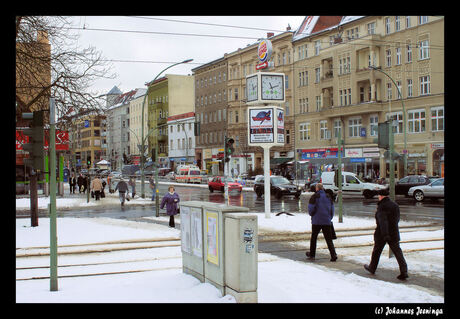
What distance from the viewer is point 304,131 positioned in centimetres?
6262

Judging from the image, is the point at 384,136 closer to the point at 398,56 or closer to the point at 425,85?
the point at 425,85

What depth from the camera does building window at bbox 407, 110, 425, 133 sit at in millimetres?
46844

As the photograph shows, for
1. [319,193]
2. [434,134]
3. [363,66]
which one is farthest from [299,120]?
[319,193]

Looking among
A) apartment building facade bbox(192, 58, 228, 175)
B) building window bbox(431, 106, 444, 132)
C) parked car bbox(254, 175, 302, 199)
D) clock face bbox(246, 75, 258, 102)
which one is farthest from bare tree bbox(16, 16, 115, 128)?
apartment building facade bbox(192, 58, 228, 175)

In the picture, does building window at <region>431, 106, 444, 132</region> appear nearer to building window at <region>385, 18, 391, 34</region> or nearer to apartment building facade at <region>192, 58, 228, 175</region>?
building window at <region>385, 18, 391, 34</region>

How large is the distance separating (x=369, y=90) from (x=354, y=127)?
416 cm

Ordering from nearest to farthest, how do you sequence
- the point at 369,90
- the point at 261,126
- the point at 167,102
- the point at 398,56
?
the point at 261,126
the point at 398,56
the point at 369,90
the point at 167,102

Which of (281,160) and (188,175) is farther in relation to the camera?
(188,175)

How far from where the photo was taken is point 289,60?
214ft

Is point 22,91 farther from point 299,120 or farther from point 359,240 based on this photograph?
point 299,120

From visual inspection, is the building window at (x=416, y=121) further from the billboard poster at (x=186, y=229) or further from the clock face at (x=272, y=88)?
the billboard poster at (x=186, y=229)

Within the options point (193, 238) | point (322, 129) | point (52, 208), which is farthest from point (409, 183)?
point (52, 208)
